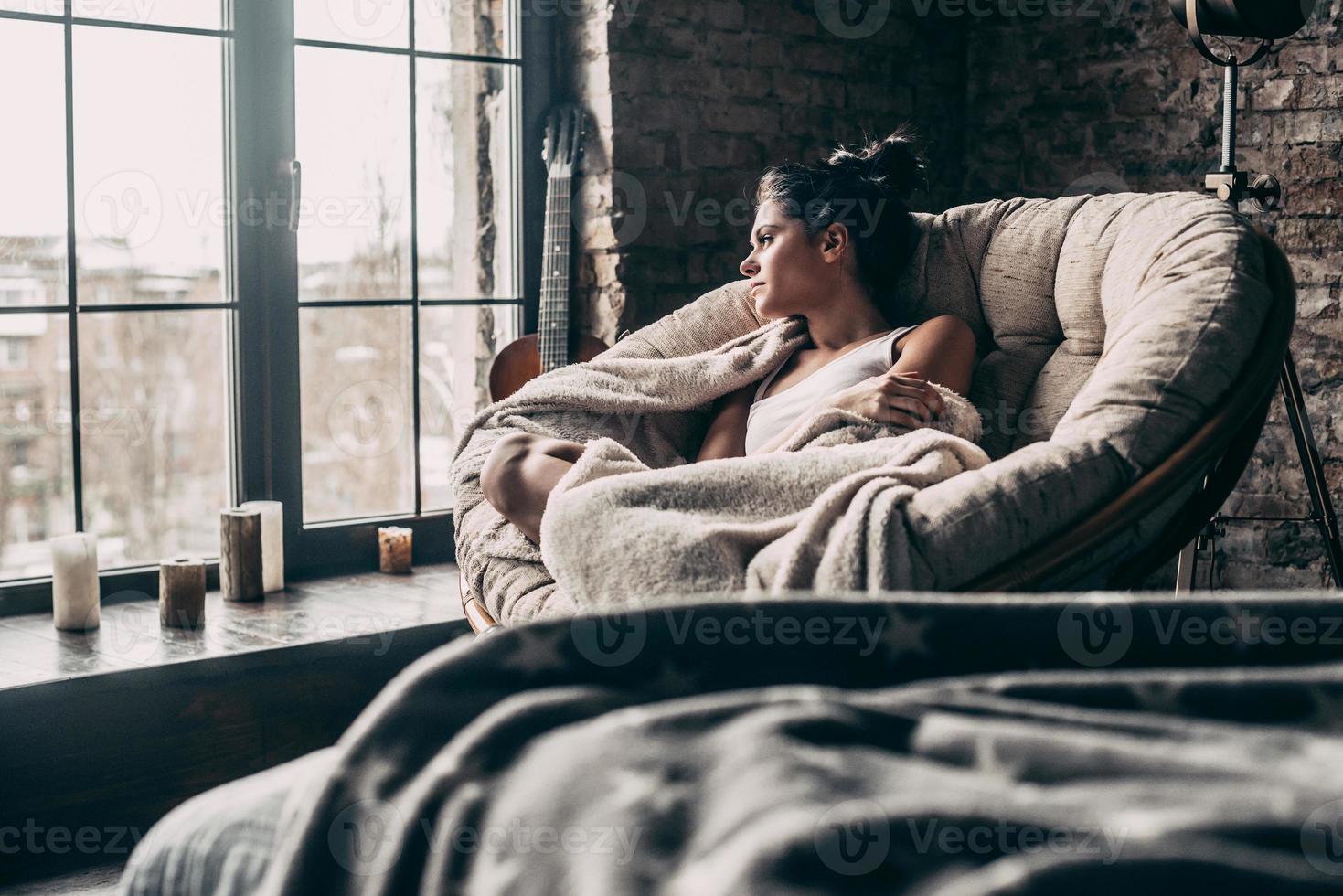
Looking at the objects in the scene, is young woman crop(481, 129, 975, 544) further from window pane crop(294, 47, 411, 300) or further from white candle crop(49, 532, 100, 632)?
white candle crop(49, 532, 100, 632)

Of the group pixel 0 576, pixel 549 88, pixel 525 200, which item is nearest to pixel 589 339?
pixel 525 200

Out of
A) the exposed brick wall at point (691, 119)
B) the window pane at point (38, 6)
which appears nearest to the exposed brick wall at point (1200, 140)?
the exposed brick wall at point (691, 119)

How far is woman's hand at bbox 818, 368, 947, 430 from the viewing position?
71.9 inches

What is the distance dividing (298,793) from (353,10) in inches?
99.9

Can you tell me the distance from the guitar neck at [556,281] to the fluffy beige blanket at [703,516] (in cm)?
89

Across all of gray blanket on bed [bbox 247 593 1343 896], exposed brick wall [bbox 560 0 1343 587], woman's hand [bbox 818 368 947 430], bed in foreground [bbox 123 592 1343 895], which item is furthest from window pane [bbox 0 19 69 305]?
gray blanket on bed [bbox 247 593 1343 896]

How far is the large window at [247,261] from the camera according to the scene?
2566 mm

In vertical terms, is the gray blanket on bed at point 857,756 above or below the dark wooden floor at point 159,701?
above

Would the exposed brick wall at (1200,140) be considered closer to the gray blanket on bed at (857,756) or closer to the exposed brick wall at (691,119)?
the exposed brick wall at (691,119)

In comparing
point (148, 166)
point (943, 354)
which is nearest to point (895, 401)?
point (943, 354)

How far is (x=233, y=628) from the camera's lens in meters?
2.49

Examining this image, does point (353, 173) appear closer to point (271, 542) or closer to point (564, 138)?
point (564, 138)

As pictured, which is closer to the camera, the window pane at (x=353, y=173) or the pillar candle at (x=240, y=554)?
the pillar candle at (x=240, y=554)

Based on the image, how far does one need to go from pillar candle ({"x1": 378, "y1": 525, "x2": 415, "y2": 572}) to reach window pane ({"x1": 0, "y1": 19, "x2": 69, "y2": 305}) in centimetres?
85
